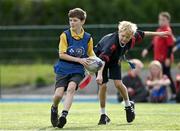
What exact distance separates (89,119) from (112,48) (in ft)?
4.80

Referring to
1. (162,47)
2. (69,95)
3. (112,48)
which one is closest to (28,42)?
(162,47)

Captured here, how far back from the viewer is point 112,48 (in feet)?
39.4

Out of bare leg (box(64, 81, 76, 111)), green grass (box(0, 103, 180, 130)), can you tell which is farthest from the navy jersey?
green grass (box(0, 103, 180, 130))

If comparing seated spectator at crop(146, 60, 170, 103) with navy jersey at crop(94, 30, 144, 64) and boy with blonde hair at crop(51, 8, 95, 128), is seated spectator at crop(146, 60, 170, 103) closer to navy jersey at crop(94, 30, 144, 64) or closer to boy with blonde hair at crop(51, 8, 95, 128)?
→ navy jersey at crop(94, 30, 144, 64)

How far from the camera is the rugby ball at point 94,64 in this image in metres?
11.5

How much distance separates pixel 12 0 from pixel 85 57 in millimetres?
23063

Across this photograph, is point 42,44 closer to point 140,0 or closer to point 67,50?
point 140,0

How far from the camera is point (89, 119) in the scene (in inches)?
507

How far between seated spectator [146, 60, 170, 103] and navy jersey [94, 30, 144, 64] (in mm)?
6642

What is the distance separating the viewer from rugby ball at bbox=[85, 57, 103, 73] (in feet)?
37.6

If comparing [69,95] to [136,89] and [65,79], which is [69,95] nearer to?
[65,79]

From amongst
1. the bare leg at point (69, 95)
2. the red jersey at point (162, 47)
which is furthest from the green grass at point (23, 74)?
the bare leg at point (69, 95)

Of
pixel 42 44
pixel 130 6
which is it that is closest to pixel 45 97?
pixel 42 44

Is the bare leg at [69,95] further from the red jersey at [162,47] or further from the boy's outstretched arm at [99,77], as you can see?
the red jersey at [162,47]
